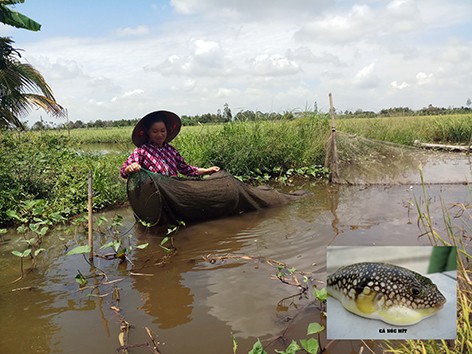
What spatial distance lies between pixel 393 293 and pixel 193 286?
2.17 meters

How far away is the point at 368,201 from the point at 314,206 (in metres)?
0.86

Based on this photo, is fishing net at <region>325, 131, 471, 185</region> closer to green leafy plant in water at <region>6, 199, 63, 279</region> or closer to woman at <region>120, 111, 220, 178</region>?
woman at <region>120, 111, 220, 178</region>

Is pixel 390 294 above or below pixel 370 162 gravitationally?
above

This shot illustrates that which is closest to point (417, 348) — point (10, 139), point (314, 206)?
point (314, 206)

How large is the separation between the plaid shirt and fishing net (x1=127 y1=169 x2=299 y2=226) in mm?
234

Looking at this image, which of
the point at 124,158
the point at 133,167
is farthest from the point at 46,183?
the point at 133,167

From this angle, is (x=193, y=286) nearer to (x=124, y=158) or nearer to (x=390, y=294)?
(x=390, y=294)

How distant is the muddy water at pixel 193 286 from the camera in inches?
94.3

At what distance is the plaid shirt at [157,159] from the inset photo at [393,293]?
11.1 ft

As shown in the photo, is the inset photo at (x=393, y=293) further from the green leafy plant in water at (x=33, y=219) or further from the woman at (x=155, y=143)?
the woman at (x=155, y=143)

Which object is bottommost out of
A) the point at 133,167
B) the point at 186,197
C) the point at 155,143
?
the point at 186,197

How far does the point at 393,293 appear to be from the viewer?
116cm

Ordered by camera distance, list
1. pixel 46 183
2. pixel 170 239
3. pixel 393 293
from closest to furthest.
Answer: pixel 393 293
pixel 170 239
pixel 46 183

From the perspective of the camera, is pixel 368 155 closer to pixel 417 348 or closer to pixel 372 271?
pixel 417 348
